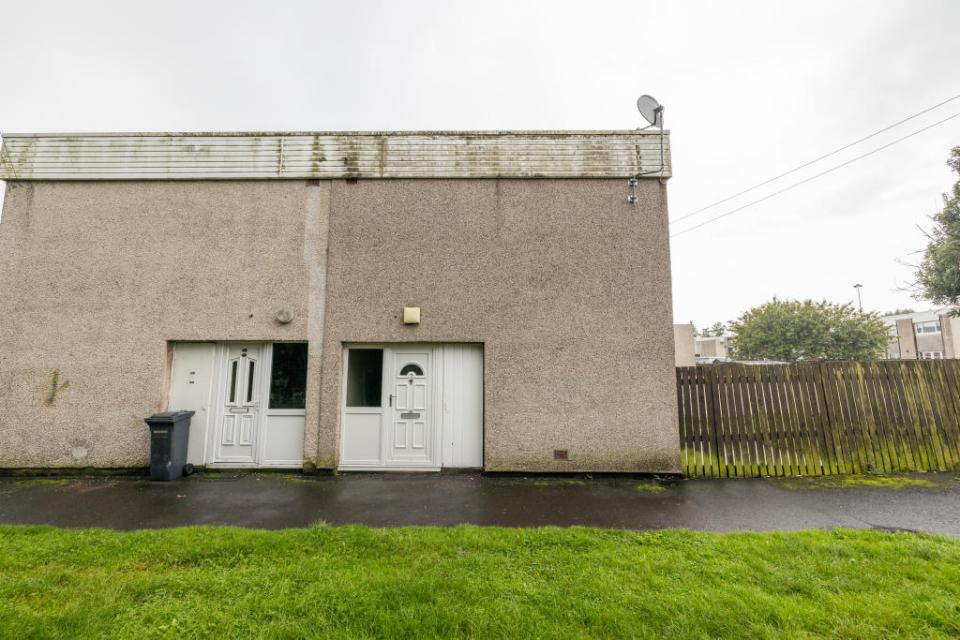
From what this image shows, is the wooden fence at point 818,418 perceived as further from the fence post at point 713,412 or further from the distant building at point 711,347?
the distant building at point 711,347

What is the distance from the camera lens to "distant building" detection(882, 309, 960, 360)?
30.8 m

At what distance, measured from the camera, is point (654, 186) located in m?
6.63

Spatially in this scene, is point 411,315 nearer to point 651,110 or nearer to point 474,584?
point 474,584

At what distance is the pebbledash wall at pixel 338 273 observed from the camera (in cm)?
621

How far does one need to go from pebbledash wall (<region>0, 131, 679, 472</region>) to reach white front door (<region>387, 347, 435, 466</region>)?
0.50 meters

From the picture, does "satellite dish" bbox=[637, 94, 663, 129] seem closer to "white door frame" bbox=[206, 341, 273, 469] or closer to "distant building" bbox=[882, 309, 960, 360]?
"white door frame" bbox=[206, 341, 273, 469]

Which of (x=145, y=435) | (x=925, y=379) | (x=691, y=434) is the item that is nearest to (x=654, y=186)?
(x=691, y=434)

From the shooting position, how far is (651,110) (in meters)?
6.77

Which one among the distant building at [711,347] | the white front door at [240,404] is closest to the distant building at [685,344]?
the white front door at [240,404]

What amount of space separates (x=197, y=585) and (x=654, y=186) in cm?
749

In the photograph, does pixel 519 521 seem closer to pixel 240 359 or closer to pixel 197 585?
pixel 197 585

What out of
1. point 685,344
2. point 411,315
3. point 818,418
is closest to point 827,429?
point 818,418

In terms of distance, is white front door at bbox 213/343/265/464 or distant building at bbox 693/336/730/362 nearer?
white front door at bbox 213/343/265/464

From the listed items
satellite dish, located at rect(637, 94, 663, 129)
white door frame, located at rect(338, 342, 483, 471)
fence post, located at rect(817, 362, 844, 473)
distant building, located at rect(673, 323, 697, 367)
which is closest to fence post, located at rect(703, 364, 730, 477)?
fence post, located at rect(817, 362, 844, 473)
